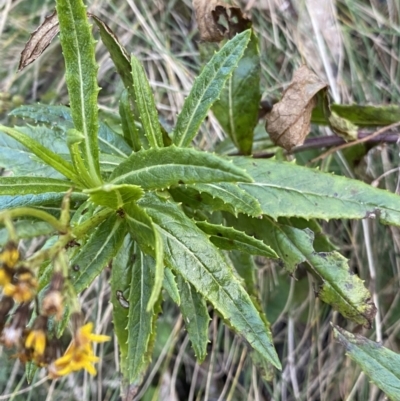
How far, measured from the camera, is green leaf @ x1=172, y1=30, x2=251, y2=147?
137cm

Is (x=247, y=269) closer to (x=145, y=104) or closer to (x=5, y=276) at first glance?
(x=145, y=104)

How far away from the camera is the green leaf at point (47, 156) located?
3.48 ft

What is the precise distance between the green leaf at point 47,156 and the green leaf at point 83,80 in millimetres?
44

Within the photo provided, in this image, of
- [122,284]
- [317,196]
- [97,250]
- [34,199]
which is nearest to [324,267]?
[317,196]

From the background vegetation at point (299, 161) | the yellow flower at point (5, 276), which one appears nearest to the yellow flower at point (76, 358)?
the yellow flower at point (5, 276)

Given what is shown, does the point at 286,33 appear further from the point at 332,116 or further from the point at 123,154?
the point at 123,154

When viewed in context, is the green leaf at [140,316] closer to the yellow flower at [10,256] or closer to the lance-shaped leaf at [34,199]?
the lance-shaped leaf at [34,199]

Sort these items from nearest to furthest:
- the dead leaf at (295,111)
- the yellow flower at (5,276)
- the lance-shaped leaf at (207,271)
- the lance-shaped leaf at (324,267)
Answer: the yellow flower at (5,276), the lance-shaped leaf at (207,271), the lance-shaped leaf at (324,267), the dead leaf at (295,111)

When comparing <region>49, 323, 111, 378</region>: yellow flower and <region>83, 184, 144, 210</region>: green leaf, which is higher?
<region>83, 184, 144, 210</region>: green leaf

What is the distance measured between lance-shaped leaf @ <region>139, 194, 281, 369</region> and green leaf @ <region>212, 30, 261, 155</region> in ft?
2.09

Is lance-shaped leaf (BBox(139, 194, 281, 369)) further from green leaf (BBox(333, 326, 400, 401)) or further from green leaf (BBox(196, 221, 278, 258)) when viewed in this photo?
green leaf (BBox(333, 326, 400, 401))

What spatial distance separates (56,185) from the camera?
120 cm

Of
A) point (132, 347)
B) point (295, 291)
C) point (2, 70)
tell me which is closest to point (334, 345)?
point (295, 291)

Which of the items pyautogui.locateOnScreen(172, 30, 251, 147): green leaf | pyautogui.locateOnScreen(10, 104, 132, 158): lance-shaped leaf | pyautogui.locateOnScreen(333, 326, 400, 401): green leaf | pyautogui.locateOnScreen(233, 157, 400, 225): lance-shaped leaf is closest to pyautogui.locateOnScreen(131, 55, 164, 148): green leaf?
pyautogui.locateOnScreen(172, 30, 251, 147): green leaf
